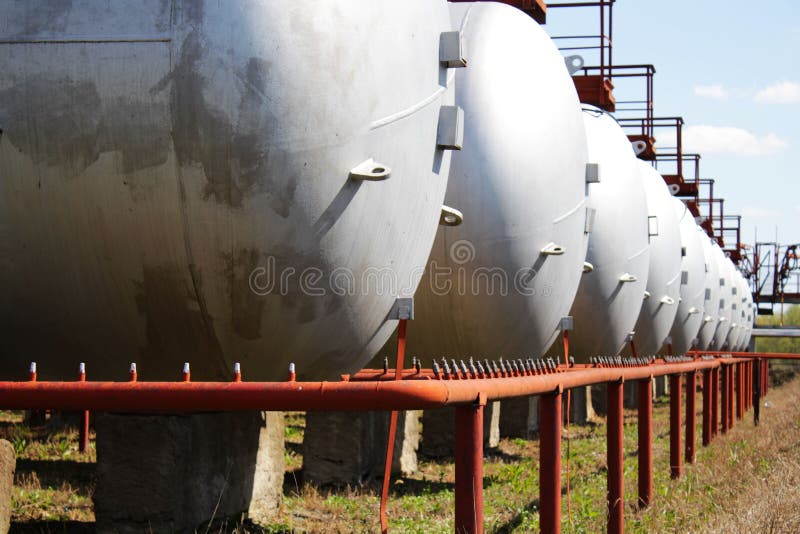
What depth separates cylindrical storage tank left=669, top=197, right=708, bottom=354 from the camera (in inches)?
534

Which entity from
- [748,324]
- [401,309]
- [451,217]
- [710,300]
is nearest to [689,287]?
[710,300]

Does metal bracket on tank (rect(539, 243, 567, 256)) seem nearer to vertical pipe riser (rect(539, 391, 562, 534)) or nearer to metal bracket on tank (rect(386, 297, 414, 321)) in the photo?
vertical pipe riser (rect(539, 391, 562, 534))

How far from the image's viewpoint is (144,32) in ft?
10.1

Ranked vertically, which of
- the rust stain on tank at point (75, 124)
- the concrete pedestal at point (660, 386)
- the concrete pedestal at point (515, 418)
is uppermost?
the rust stain on tank at point (75, 124)

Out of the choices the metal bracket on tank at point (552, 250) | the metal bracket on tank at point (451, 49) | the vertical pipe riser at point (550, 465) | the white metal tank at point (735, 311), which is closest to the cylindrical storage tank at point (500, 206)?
the metal bracket on tank at point (552, 250)

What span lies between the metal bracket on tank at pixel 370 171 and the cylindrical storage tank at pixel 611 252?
432cm

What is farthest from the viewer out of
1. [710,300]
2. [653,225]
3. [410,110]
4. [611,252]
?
[710,300]

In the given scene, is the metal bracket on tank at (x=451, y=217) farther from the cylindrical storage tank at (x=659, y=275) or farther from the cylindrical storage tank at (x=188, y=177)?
the cylindrical storage tank at (x=659, y=275)

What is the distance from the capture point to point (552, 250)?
6.03 metres

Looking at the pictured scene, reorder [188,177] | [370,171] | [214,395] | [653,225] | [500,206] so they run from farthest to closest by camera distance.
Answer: [653,225]
[500,206]
[370,171]
[188,177]
[214,395]

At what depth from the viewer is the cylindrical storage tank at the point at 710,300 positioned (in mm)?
16956

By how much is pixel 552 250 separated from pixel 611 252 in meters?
→ 2.30

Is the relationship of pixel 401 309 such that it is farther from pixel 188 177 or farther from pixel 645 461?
pixel 645 461

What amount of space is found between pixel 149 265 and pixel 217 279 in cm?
21
